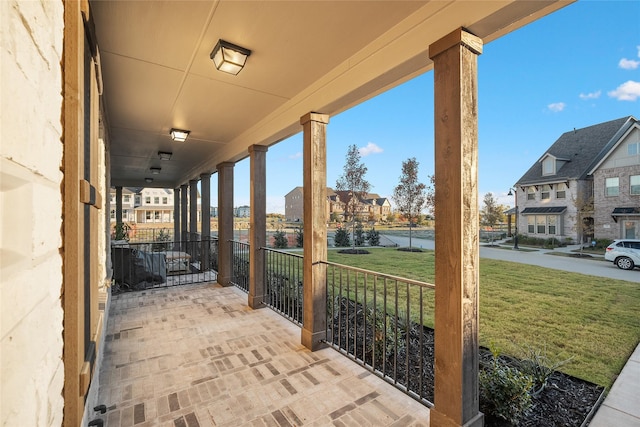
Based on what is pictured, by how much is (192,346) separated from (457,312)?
2.88 metres

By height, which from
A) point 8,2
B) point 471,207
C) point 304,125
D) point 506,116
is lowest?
point 471,207

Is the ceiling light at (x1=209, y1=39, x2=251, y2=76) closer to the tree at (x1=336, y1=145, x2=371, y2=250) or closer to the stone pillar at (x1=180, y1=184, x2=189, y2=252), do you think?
the stone pillar at (x1=180, y1=184, x2=189, y2=252)

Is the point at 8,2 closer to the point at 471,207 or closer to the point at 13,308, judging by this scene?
the point at 13,308

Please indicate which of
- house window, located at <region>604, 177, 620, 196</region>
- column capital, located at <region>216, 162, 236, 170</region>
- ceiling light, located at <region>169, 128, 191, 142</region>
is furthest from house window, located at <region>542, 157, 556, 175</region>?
ceiling light, located at <region>169, 128, 191, 142</region>

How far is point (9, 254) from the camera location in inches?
18.4

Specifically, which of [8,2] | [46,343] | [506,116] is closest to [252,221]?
[46,343]

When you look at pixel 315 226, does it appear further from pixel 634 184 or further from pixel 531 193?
pixel 531 193

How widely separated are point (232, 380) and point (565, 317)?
576cm

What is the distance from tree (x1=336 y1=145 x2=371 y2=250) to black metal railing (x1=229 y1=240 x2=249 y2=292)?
8358 millimetres

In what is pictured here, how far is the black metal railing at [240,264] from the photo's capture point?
537cm

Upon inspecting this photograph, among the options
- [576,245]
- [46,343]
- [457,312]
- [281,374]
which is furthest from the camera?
[576,245]

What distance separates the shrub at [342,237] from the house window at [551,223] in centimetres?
1130

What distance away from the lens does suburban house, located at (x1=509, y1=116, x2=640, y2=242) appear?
11.8 m

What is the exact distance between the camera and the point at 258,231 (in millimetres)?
4387
